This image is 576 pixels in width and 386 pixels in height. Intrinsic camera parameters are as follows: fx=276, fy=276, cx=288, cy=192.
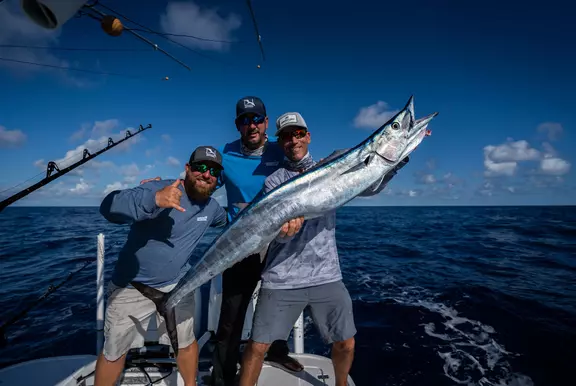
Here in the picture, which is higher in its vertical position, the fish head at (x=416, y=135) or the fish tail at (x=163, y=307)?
the fish head at (x=416, y=135)

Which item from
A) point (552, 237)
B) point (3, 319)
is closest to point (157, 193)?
point (3, 319)

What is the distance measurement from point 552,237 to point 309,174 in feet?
65.8

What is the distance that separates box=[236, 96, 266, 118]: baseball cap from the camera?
3.25 metres

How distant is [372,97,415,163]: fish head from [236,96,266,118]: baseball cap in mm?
1430

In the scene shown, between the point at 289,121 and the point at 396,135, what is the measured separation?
1.05 meters

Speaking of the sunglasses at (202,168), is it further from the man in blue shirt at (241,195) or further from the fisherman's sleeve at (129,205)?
the fisherman's sleeve at (129,205)

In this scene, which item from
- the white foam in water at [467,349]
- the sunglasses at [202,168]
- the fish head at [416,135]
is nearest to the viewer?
the fish head at [416,135]

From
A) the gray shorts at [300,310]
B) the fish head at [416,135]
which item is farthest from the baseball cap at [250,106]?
the gray shorts at [300,310]

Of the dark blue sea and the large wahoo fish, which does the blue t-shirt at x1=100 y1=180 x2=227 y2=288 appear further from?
the dark blue sea

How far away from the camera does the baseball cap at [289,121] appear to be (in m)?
2.78

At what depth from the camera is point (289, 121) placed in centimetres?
280

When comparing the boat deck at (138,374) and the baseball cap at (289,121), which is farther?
the boat deck at (138,374)

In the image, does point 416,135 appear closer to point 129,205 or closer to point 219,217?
point 219,217

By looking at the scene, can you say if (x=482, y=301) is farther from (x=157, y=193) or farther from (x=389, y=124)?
(x=157, y=193)
